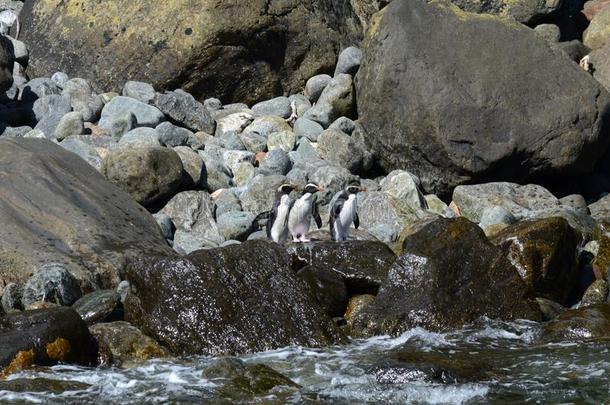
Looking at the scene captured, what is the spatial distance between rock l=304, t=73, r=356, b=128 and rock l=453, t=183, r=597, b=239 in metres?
2.72

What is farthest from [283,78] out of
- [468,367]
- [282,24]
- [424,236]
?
[468,367]

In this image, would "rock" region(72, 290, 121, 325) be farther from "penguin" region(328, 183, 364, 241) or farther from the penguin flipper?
the penguin flipper

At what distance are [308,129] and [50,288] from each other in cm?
766

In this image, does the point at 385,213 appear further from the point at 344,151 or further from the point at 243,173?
the point at 243,173

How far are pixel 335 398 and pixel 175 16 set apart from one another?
11711mm

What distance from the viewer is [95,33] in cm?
2183

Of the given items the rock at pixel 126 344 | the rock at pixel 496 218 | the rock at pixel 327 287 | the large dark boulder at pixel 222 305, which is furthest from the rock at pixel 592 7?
the rock at pixel 126 344

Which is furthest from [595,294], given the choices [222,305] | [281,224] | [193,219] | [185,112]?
[185,112]

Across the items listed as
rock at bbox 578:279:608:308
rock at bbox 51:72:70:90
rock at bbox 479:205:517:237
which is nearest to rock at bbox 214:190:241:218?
rock at bbox 479:205:517:237

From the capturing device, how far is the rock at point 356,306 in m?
13.7

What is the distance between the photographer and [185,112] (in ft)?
66.8

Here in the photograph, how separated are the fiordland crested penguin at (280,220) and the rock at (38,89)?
19.5ft

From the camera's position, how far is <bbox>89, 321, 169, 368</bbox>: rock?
12305mm

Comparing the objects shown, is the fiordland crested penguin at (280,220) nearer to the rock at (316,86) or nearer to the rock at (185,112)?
the rock at (185,112)
